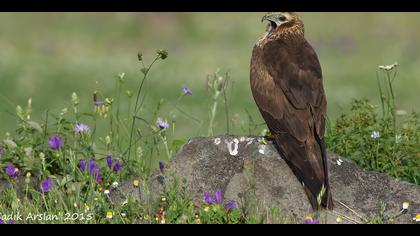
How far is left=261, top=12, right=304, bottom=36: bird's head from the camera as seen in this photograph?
23.9 feet

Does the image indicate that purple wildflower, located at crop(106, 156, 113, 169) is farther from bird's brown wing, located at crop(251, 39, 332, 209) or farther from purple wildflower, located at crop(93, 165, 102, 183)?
bird's brown wing, located at crop(251, 39, 332, 209)

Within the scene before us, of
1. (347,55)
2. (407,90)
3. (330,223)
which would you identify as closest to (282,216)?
(330,223)

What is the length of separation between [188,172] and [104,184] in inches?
27.7

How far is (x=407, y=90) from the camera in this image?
15.5 m

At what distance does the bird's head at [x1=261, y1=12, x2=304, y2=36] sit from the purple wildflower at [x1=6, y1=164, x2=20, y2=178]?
2.27 m

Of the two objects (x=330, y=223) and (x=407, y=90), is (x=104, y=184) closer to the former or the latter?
(x=330, y=223)

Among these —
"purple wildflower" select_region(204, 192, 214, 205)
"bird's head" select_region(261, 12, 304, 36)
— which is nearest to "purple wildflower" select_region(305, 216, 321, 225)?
"purple wildflower" select_region(204, 192, 214, 205)

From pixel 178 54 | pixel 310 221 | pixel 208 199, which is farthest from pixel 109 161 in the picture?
pixel 178 54

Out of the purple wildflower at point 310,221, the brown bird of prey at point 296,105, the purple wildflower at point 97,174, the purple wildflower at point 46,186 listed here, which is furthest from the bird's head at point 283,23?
the purple wildflower at point 46,186

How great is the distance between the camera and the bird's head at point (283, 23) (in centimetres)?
728

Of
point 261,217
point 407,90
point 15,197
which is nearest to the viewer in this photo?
point 261,217

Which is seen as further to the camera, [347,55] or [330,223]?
[347,55]
